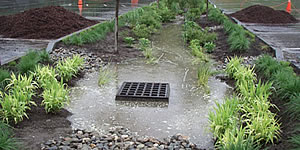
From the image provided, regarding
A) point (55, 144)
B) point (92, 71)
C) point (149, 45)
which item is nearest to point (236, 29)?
point (149, 45)

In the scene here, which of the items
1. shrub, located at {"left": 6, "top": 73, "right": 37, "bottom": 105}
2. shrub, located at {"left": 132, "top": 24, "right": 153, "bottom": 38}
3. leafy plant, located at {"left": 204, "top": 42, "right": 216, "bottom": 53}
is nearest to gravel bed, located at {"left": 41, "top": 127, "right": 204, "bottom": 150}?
shrub, located at {"left": 6, "top": 73, "right": 37, "bottom": 105}

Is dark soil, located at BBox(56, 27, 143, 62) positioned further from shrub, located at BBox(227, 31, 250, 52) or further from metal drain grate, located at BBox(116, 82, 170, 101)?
shrub, located at BBox(227, 31, 250, 52)

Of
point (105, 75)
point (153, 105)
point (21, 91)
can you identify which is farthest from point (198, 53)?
point (21, 91)

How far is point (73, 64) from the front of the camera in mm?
7438

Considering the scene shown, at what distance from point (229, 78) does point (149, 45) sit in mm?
3829

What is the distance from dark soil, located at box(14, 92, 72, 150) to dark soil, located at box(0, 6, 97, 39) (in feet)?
18.5

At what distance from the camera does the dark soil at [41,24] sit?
10.9 metres

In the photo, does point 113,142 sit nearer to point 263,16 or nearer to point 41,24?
point 41,24

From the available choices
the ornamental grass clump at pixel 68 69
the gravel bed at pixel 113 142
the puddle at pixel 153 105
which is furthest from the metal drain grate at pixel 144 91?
the gravel bed at pixel 113 142

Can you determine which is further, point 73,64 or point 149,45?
point 149,45

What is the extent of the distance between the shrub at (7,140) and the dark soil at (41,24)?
6.46m

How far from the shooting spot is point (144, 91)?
21.9ft

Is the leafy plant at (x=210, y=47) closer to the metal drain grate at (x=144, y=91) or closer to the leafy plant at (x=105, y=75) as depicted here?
the leafy plant at (x=105, y=75)

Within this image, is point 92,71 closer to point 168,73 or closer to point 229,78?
point 168,73
